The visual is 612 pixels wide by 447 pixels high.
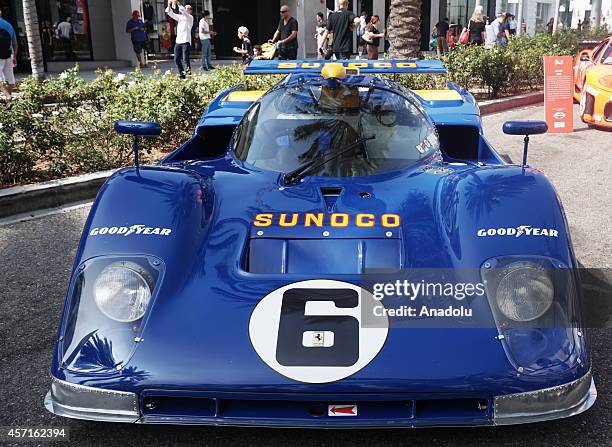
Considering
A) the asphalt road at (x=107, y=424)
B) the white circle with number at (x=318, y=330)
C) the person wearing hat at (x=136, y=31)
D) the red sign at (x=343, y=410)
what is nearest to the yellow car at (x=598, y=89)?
the asphalt road at (x=107, y=424)

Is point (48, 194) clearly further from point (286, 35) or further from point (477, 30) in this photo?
point (477, 30)

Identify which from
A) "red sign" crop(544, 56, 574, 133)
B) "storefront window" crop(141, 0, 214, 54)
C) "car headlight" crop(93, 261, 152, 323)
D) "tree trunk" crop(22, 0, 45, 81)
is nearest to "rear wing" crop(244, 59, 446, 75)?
"car headlight" crop(93, 261, 152, 323)

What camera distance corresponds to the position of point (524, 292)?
249 cm

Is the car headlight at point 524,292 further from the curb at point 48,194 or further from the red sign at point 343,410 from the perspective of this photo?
the curb at point 48,194

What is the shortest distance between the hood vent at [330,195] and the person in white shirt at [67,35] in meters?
16.8

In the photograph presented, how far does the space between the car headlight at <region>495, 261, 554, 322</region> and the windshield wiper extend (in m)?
1.25

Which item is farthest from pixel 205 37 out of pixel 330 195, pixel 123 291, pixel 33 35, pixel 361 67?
pixel 123 291

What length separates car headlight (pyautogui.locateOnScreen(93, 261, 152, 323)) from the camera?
8.12 ft

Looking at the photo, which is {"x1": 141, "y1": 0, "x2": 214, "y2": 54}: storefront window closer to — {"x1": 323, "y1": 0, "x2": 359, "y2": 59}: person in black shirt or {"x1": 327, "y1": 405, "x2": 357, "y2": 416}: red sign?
{"x1": 323, "y1": 0, "x2": 359, "y2": 59}: person in black shirt

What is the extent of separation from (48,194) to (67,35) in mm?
13839

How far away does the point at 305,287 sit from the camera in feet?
8.34

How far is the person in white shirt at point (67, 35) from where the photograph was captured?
1772cm

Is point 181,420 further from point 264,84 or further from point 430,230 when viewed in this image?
point 264,84

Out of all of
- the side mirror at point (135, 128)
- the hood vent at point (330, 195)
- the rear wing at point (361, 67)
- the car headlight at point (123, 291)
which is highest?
the rear wing at point (361, 67)
